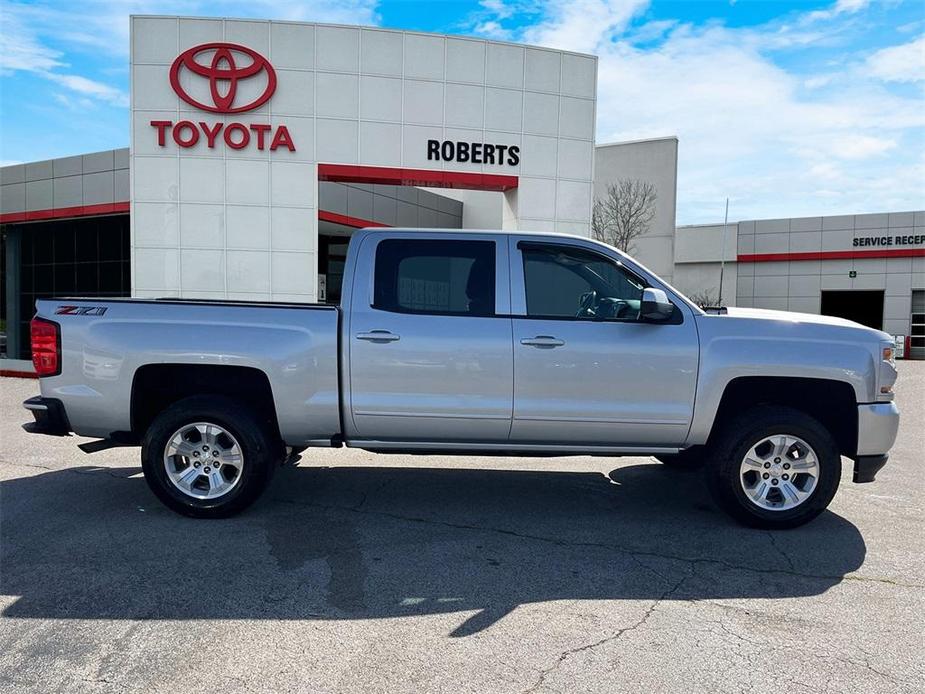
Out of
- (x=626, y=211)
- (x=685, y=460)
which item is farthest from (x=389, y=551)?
(x=626, y=211)

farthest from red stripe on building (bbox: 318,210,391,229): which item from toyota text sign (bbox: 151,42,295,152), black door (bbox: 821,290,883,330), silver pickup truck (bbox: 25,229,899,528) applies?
black door (bbox: 821,290,883,330)

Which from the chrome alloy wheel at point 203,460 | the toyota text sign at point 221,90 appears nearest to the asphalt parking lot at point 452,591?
the chrome alloy wheel at point 203,460

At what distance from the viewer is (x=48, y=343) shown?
489cm

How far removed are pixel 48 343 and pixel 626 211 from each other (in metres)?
24.3

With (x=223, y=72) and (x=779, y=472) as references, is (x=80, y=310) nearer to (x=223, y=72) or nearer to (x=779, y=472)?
(x=779, y=472)

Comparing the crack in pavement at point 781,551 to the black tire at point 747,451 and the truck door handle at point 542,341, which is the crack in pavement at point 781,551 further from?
the truck door handle at point 542,341

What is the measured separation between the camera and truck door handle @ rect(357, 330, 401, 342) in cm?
484

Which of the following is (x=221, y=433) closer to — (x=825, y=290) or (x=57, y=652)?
(x=57, y=652)

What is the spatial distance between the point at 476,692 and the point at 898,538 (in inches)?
147

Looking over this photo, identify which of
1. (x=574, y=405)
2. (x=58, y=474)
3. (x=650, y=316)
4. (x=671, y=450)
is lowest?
(x=58, y=474)

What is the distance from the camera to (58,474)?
20.7 feet

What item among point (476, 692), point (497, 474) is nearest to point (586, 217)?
point (497, 474)

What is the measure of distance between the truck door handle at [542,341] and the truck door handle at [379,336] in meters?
0.91

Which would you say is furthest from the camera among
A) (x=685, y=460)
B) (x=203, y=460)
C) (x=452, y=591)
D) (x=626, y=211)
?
(x=626, y=211)
